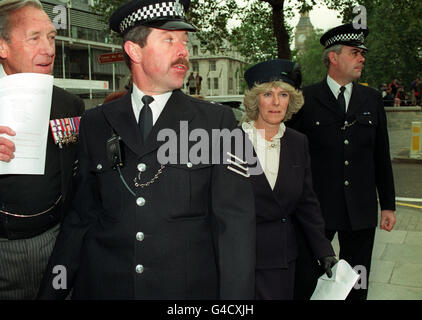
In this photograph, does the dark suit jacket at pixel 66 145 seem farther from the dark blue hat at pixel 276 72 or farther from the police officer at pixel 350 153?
the police officer at pixel 350 153

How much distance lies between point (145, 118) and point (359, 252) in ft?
8.83

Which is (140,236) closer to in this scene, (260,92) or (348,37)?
(260,92)

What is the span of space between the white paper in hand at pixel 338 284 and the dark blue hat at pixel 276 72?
1.54 m

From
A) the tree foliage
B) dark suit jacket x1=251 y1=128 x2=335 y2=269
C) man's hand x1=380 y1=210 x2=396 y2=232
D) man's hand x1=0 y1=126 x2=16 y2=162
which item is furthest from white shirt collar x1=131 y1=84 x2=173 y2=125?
the tree foliage

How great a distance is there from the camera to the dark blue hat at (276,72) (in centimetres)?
374

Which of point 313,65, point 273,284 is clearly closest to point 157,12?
point 273,284

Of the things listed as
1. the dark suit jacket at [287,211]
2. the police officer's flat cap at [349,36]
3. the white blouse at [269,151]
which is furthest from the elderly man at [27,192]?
the police officer's flat cap at [349,36]

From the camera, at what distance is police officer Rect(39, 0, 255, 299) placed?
217 centimetres

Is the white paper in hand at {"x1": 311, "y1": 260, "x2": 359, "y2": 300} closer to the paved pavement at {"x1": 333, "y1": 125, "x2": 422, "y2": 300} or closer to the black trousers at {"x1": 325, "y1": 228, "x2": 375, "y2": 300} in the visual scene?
the black trousers at {"x1": 325, "y1": 228, "x2": 375, "y2": 300}

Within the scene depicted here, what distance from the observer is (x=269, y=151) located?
3611 mm

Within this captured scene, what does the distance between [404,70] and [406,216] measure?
44.7m

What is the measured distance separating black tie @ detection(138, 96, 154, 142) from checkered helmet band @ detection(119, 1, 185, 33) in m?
0.39
